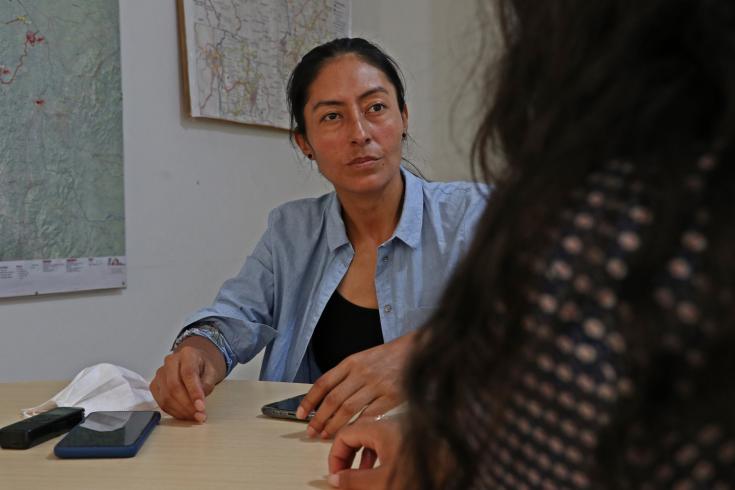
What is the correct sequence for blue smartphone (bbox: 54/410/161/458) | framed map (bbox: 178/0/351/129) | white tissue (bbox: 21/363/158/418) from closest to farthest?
blue smartphone (bbox: 54/410/161/458) < white tissue (bbox: 21/363/158/418) < framed map (bbox: 178/0/351/129)

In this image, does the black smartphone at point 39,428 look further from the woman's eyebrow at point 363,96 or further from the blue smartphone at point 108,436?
the woman's eyebrow at point 363,96

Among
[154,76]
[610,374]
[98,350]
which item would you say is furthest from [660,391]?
[154,76]

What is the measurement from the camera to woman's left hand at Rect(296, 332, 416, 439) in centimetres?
123

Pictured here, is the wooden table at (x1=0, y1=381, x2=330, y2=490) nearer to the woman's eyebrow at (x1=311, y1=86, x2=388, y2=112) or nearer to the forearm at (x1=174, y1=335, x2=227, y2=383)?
the forearm at (x1=174, y1=335, x2=227, y2=383)

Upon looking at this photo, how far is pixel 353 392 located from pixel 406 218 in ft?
2.35

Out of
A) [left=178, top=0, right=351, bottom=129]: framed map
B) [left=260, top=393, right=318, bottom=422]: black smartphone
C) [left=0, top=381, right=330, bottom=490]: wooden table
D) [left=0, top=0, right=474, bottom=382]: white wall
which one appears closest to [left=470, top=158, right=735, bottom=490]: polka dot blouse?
[left=0, top=381, right=330, bottom=490]: wooden table

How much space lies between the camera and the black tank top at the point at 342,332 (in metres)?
1.87

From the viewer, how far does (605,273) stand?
0.39 m

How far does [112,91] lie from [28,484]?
1694mm

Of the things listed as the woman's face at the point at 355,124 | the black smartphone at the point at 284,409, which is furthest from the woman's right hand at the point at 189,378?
the woman's face at the point at 355,124

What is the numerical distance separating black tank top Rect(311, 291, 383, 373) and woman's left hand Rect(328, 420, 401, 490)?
0.87m

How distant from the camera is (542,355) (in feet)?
1.32

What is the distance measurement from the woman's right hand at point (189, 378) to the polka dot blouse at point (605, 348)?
A: 989 mm

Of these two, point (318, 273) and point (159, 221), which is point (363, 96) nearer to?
point (318, 273)
